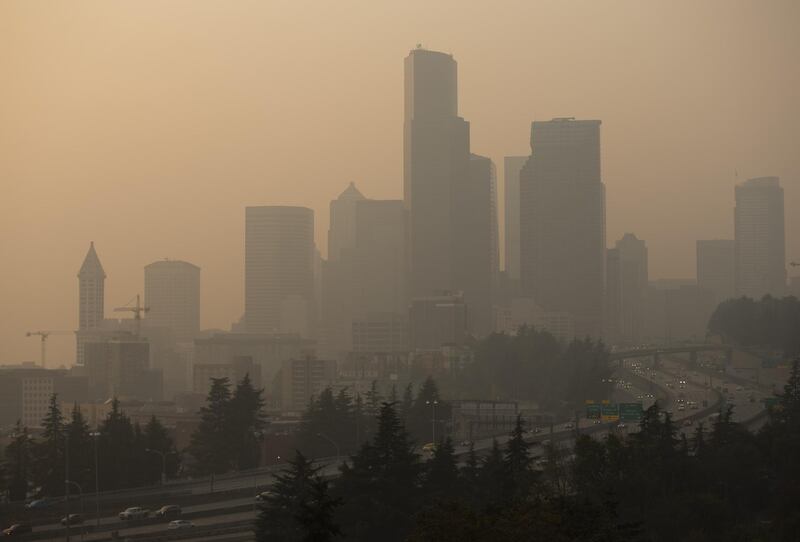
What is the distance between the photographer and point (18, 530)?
168ft

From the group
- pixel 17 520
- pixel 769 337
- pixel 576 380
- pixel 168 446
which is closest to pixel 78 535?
pixel 17 520

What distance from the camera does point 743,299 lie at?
173750 mm

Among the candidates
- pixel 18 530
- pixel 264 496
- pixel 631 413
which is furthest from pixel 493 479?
pixel 631 413

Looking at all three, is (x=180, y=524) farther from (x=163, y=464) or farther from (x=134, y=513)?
(x=163, y=464)

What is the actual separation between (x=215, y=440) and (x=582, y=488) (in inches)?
1099

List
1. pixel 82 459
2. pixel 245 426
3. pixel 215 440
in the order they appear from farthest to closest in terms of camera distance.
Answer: pixel 245 426 < pixel 215 440 < pixel 82 459

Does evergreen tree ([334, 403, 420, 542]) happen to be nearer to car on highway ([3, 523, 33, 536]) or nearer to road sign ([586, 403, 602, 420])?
car on highway ([3, 523, 33, 536])

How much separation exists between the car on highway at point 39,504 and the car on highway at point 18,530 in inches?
205

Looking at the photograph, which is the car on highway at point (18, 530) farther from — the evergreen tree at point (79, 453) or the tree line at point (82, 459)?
the evergreen tree at point (79, 453)

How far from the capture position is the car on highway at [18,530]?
50.5 m

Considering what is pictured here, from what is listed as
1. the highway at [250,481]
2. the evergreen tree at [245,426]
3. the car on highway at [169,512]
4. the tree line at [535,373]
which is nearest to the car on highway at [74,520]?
the highway at [250,481]

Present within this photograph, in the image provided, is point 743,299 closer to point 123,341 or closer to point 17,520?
point 123,341

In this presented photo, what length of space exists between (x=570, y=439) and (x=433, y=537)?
2001 inches

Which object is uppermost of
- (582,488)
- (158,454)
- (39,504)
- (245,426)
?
(245,426)
